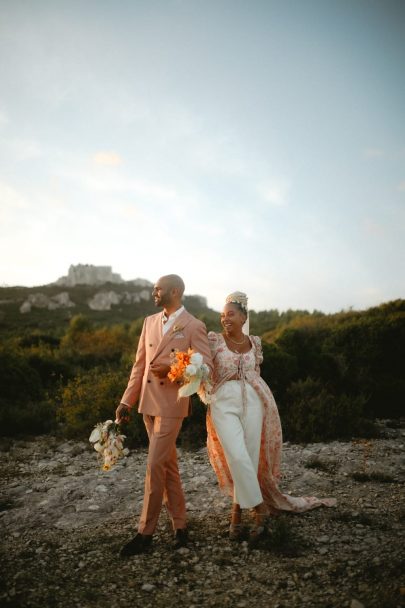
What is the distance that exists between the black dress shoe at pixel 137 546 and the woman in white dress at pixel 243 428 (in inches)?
33.2

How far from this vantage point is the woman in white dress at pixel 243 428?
4.02 metres

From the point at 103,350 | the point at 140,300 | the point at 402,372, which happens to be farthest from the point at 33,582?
the point at 140,300

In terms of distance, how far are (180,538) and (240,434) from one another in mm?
1141

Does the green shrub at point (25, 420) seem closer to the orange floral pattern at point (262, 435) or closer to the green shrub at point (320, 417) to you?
the green shrub at point (320, 417)

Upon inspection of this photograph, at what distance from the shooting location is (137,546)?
3812mm

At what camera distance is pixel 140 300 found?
60.1 metres

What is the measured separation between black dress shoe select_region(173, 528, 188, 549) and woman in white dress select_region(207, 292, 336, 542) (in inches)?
18.2

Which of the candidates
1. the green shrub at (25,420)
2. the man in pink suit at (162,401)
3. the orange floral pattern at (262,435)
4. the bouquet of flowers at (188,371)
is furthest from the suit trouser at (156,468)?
the green shrub at (25,420)

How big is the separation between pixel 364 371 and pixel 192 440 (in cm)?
517

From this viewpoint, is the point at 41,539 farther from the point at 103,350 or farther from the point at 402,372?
the point at 103,350

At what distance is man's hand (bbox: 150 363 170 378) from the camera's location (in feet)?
12.8

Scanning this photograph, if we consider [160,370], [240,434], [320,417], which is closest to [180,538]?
[240,434]

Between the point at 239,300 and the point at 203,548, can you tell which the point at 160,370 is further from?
the point at 203,548

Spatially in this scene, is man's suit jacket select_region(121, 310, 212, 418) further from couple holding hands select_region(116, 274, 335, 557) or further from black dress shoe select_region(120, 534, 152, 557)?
black dress shoe select_region(120, 534, 152, 557)
